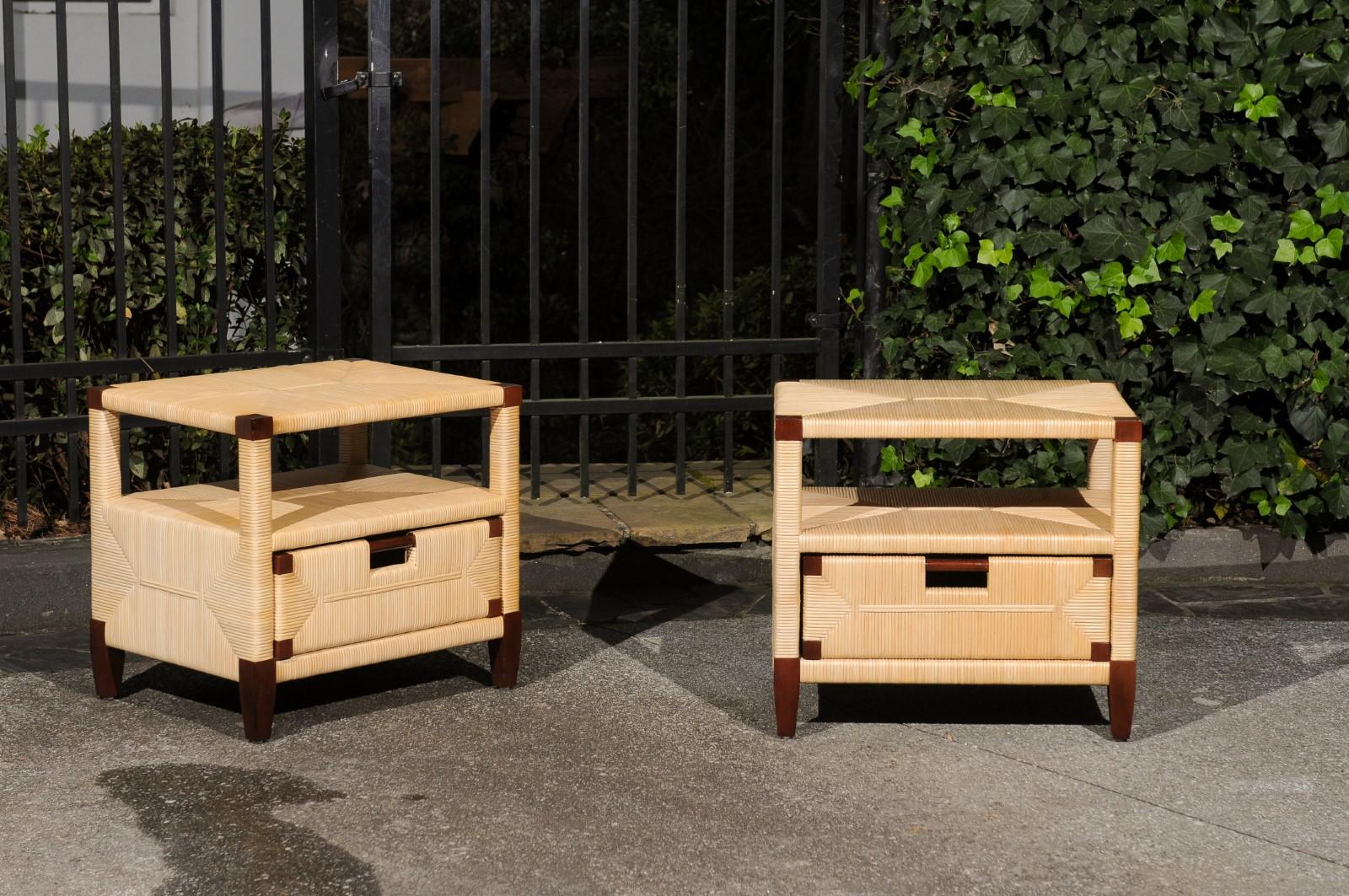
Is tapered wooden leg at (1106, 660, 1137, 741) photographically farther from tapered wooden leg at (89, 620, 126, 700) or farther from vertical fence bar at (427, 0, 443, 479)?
tapered wooden leg at (89, 620, 126, 700)

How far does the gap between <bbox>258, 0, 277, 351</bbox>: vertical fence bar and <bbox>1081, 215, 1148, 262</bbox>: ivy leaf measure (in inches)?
95.3

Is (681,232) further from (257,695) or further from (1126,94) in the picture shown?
(257,695)

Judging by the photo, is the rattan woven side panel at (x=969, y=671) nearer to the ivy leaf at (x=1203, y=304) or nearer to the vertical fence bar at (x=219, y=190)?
the ivy leaf at (x=1203, y=304)

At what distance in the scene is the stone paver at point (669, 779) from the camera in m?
Answer: 3.51

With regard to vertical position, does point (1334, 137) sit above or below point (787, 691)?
above

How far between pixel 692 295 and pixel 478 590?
6944 millimetres

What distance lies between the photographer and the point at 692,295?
11.3 metres

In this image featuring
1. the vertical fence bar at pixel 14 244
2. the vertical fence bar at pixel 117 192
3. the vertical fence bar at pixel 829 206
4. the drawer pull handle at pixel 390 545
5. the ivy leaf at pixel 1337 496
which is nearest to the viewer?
the drawer pull handle at pixel 390 545

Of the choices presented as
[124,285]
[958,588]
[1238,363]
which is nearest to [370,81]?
[124,285]

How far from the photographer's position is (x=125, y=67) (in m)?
6.99

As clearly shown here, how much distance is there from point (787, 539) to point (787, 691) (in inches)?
14.3

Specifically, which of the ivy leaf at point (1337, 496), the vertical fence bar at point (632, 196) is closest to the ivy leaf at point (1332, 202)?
the ivy leaf at point (1337, 496)

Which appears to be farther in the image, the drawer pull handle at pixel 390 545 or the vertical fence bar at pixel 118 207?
the vertical fence bar at pixel 118 207

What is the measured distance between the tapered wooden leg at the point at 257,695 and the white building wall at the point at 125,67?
3.43 m
